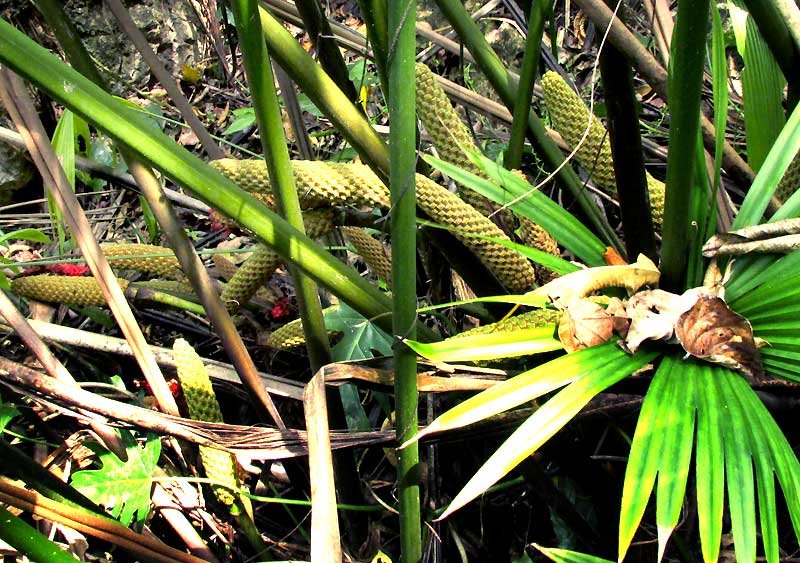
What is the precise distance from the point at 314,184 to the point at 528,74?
303 mm

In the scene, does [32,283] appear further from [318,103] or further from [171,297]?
[318,103]

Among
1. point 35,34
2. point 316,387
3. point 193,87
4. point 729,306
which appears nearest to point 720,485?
point 729,306

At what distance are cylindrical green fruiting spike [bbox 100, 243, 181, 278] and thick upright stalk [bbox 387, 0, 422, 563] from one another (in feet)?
2.37

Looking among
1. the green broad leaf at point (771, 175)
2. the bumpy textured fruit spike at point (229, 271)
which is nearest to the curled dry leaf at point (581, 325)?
the green broad leaf at point (771, 175)

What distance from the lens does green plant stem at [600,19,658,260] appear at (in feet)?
2.71

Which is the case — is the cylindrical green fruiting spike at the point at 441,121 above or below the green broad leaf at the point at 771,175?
above

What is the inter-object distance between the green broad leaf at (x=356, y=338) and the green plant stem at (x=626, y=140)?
391mm

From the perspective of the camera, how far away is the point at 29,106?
818mm

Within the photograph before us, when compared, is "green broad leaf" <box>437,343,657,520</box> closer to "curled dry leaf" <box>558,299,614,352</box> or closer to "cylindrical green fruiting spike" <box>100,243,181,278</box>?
"curled dry leaf" <box>558,299,614,352</box>

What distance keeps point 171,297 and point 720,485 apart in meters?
0.93

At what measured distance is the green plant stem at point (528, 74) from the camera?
2.83 ft

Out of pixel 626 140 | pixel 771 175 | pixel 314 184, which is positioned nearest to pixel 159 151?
pixel 314 184

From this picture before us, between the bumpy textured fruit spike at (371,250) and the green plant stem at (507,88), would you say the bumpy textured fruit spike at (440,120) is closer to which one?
the green plant stem at (507,88)

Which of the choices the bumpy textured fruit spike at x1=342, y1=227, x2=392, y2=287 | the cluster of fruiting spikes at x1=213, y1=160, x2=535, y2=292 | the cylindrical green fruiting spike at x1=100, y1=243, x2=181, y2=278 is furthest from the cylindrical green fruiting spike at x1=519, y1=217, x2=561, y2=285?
the cylindrical green fruiting spike at x1=100, y1=243, x2=181, y2=278
